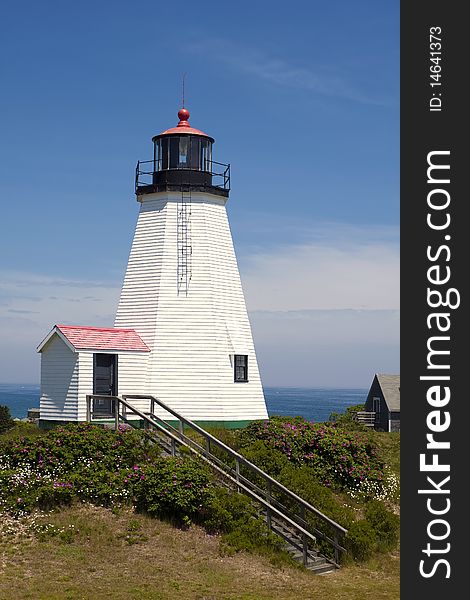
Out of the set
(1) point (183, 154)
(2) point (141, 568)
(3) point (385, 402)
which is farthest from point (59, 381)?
(3) point (385, 402)

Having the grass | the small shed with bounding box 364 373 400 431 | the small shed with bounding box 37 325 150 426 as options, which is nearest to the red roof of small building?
the small shed with bounding box 37 325 150 426

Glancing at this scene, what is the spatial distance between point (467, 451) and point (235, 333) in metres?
17.3

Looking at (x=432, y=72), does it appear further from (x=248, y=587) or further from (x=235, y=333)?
Result: (x=235, y=333)

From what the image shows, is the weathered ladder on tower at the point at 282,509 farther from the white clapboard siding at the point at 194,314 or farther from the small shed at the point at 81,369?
the white clapboard siding at the point at 194,314

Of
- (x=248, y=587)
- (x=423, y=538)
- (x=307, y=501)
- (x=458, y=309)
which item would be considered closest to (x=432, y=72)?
(x=458, y=309)

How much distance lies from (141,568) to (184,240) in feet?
48.8

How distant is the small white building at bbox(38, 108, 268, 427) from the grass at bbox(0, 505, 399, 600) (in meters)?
9.05

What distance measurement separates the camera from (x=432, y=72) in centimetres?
1381

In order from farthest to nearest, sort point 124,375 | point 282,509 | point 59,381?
point 124,375
point 59,381
point 282,509

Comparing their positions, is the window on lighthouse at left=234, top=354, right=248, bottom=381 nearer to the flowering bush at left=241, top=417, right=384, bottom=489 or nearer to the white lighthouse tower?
the white lighthouse tower

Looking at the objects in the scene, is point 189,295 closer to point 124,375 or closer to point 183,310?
point 183,310

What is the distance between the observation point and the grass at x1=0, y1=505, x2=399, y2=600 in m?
16.2

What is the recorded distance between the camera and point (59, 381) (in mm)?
27422

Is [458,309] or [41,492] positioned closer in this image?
[458,309]
